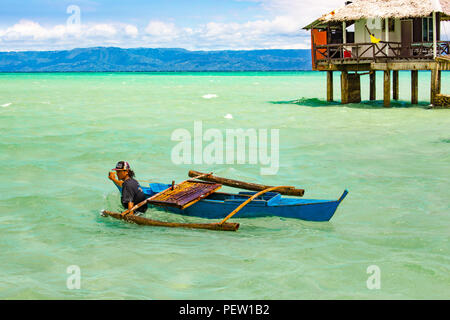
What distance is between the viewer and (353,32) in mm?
27266

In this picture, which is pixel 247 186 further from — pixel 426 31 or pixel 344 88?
pixel 344 88

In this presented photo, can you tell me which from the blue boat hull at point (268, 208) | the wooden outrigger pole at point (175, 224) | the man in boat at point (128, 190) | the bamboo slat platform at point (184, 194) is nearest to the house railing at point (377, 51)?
the bamboo slat platform at point (184, 194)

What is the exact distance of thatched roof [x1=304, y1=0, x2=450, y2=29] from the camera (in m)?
23.9

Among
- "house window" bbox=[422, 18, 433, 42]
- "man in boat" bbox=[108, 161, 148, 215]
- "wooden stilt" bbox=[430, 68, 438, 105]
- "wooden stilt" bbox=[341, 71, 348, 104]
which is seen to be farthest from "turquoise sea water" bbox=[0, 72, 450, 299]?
"wooden stilt" bbox=[341, 71, 348, 104]

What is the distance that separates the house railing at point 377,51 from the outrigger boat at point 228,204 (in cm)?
1691

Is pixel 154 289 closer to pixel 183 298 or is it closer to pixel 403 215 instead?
pixel 183 298

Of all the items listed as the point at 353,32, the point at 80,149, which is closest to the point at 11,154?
the point at 80,149

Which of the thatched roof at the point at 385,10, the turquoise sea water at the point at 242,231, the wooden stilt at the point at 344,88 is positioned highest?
the thatched roof at the point at 385,10

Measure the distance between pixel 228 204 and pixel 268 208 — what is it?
697 millimetres

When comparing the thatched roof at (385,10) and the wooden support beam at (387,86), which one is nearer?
the thatched roof at (385,10)

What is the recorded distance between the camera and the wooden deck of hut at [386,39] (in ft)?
79.2

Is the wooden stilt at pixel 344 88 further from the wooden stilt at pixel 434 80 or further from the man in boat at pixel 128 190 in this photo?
the man in boat at pixel 128 190

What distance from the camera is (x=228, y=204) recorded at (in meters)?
9.02

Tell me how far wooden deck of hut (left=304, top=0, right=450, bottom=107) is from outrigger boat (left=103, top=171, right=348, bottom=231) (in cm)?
1691
